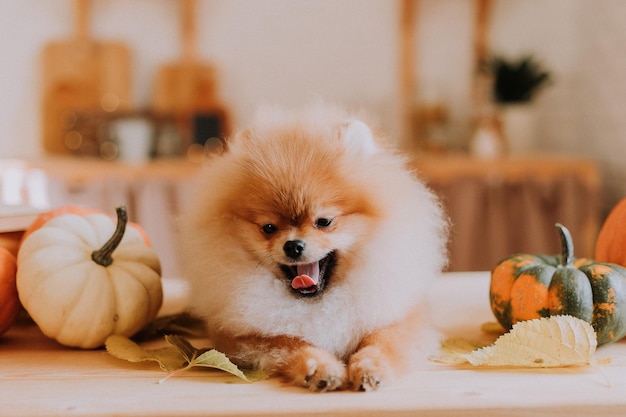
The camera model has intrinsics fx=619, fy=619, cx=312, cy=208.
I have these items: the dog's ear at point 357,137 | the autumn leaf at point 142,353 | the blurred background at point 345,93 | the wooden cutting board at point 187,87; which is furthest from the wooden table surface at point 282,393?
the wooden cutting board at point 187,87

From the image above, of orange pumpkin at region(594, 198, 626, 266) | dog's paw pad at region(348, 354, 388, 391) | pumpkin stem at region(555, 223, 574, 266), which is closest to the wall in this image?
orange pumpkin at region(594, 198, 626, 266)

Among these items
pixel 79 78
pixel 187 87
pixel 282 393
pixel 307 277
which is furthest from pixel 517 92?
pixel 282 393

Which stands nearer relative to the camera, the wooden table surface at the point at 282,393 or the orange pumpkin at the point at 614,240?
the wooden table surface at the point at 282,393

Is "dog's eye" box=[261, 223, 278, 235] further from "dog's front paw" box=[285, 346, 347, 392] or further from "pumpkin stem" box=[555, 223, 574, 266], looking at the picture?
"pumpkin stem" box=[555, 223, 574, 266]

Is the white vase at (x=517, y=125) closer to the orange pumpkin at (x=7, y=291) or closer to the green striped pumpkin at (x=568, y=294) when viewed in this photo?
the green striped pumpkin at (x=568, y=294)

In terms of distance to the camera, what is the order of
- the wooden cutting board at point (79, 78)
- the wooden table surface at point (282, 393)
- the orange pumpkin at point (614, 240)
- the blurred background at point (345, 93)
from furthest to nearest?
1. the wooden cutting board at point (79, 78)
2. the blurred background at point (345, 93)
3. the orange pumpkin at point (614, 240)
4. the wooden table surface at point (282, 393)

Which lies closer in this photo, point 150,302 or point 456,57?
point 150,302

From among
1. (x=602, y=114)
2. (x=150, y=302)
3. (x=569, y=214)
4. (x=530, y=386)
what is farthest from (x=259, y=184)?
(x=602, y=114)

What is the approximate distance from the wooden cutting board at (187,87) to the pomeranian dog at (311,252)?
2.30 meters

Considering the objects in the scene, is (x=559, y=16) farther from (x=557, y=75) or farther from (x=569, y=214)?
(x=569, y=214)

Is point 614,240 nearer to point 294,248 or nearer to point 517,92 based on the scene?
point 294,248

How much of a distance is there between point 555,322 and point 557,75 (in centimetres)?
266

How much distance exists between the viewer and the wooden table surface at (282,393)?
2.20 ft

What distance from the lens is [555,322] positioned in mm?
798
